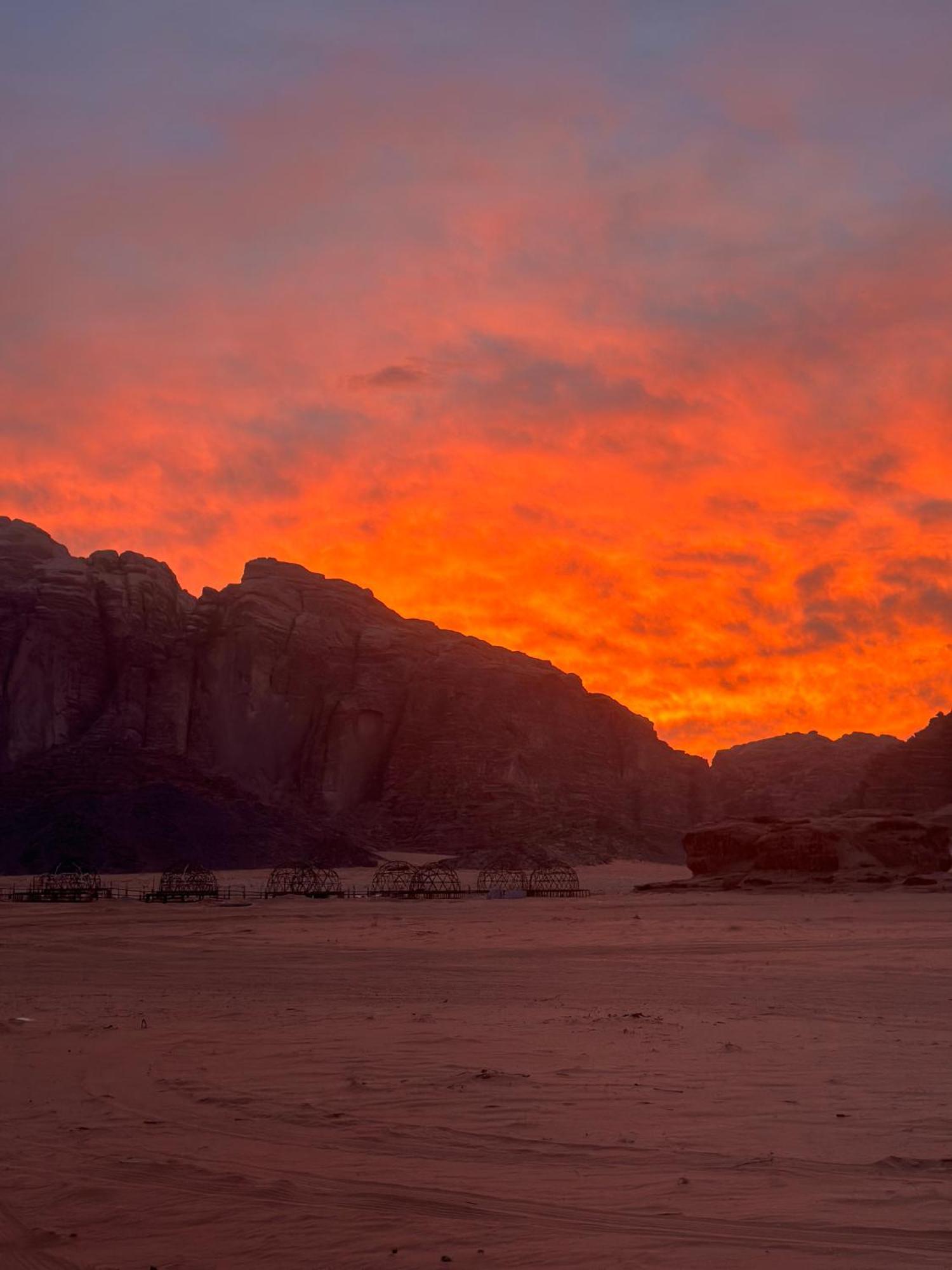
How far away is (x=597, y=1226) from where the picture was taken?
25.7ft

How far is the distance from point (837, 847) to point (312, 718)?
106437 millimetres

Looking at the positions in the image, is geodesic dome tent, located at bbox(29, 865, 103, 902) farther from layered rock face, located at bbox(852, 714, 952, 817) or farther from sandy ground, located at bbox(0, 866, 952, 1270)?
layered rock face, located at bbox(852, 714, 952, 817)

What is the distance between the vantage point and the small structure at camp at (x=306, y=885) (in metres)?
75.4

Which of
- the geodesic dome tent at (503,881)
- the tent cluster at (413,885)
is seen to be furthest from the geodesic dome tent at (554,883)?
the tent cluster at (413,885)

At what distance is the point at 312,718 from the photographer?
166 meters

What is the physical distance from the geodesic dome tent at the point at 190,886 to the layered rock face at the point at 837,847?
32198mm

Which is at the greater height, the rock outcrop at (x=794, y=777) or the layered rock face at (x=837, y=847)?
the rock outcrop at (x=794, y=777)

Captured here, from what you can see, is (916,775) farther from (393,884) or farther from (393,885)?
(393,884)

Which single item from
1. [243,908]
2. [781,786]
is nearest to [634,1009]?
[243,908]

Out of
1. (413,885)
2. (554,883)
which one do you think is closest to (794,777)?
(554,883)

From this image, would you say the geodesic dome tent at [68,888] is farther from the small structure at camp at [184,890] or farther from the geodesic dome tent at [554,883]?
the geodesic dome tent at [554,883]

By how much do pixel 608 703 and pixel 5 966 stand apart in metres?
158

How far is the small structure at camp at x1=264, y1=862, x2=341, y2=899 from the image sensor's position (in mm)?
75375

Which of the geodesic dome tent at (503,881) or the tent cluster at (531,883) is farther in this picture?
the geodesic dome tent at (503,881)
